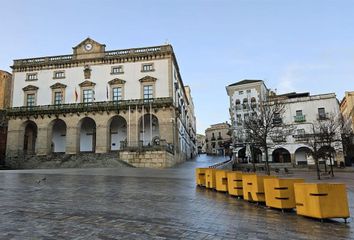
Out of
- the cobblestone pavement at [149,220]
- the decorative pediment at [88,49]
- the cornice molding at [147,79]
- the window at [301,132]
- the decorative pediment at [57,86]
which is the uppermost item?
the decorative pediment at [88,49]

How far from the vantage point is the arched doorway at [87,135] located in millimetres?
44000

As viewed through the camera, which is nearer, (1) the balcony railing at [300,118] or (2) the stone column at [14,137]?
(2) the stone column at [14,137]

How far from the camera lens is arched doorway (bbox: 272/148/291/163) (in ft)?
159

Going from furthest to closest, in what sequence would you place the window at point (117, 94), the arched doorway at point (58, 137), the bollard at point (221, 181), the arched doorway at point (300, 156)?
the arched doorway at point (300, 156)
the arched doorway at point (58, 137)
the window at point (117, 94)
the bollard at point (221, 181)

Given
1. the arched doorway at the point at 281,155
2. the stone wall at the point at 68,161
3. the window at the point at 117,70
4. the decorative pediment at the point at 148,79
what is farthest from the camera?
the arched doorway at the point at 281,155

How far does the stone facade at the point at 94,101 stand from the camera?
40.1 metres

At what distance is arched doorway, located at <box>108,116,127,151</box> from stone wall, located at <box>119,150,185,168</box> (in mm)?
8402

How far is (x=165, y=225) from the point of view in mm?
6523

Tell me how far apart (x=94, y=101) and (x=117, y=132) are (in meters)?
5.57

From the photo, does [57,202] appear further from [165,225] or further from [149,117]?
[149,117]

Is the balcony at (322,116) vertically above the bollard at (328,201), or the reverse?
the balcony at (322,116)

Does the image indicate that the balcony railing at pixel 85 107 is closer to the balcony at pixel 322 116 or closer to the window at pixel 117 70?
the window at pixel 117 70

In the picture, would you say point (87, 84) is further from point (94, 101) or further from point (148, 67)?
point (148, 67)

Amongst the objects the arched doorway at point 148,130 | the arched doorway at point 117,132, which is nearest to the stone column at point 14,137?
the arched doorway at point 117,132
